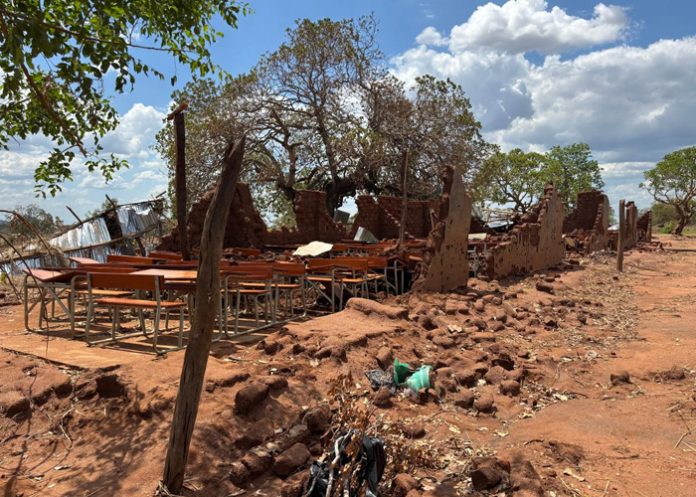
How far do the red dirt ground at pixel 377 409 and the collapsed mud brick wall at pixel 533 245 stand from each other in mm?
4469

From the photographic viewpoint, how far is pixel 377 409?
14.0 feet

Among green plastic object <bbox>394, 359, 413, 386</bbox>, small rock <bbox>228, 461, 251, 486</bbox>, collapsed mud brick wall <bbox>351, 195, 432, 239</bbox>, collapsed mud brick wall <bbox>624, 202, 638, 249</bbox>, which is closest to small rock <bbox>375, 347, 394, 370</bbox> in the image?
green plastic object <bbox>394, 359, 413, 386</bbox>

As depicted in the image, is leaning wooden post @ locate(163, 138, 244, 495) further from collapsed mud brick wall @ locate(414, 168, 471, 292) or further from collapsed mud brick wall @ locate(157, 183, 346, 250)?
collapsed mud brick wall @ locate(157, 183, 346, 250)

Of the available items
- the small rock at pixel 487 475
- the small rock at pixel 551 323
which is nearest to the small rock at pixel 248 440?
the small rock at pixel 487 475

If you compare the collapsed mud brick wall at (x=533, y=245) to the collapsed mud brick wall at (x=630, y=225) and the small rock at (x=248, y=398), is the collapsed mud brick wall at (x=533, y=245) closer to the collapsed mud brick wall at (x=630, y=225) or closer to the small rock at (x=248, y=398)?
the small rock at (x=248, y=398)

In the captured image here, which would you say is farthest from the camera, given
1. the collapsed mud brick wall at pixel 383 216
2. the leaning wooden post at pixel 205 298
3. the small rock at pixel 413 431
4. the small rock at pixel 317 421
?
the collapsed mud brick wall at pixel 383 216

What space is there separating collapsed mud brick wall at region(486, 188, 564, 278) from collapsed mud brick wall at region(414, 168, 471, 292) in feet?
5.79

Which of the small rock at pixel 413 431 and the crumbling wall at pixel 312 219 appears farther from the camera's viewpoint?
the crumbling wall at pixel 312 219

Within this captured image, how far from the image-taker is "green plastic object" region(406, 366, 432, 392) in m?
4.61

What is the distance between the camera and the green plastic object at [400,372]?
4.70 m

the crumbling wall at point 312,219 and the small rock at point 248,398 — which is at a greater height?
the crumbling wall at point 312,219

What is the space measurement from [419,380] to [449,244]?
4630mm

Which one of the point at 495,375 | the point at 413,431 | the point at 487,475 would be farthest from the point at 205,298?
the point at 495,375

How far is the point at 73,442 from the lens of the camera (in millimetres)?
3539
